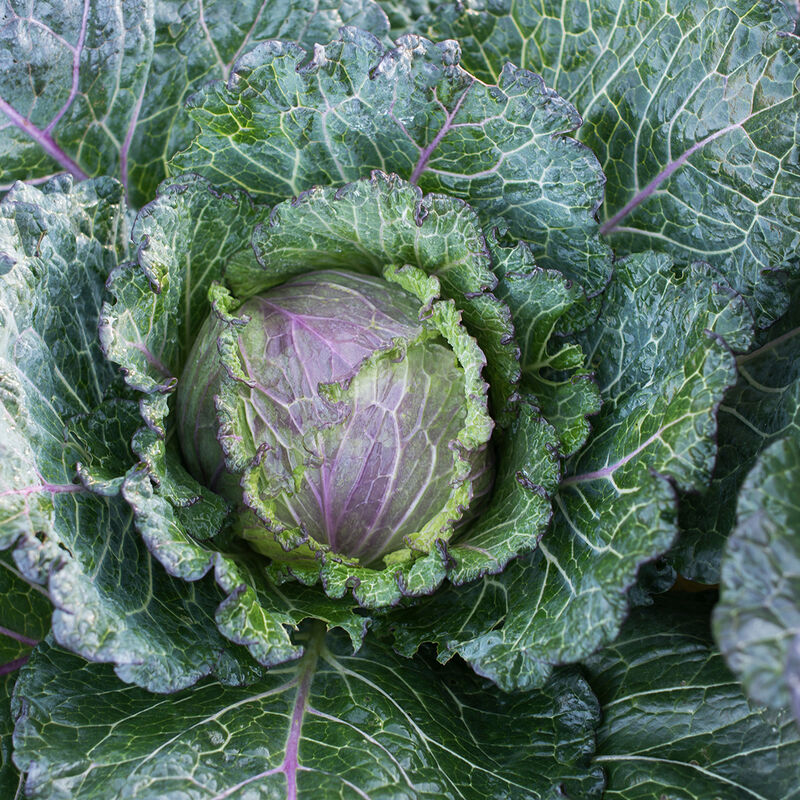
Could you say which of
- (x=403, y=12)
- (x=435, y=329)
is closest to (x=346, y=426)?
(x=435, y=329)

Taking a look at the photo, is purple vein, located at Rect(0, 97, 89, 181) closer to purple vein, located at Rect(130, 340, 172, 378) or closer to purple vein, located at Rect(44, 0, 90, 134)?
purple vein, located at Rect(44, 0, 90, 134)

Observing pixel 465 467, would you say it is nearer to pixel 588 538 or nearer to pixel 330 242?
pixel 588 538

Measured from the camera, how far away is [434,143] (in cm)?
232

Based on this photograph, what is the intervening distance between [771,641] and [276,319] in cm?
149

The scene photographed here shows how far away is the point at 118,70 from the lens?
2541 mm

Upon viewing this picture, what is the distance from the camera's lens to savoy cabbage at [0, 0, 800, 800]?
191 cm

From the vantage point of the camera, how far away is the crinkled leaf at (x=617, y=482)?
1804 millimetres

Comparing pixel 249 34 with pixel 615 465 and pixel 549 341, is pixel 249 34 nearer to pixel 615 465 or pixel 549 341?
pixel 549 341

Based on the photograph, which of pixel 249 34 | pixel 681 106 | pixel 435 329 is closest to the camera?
pixel 435 329

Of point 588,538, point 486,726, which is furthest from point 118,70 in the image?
point 486,726

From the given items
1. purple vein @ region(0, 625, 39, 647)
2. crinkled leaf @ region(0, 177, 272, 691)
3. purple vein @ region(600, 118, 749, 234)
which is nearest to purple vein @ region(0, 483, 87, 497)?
crinkled leaf @ region(0, 177, 272, 691)

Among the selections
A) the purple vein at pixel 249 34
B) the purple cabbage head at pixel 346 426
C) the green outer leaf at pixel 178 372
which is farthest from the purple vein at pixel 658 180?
the purple vein at pixel 249 34

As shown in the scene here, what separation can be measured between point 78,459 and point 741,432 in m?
1.77

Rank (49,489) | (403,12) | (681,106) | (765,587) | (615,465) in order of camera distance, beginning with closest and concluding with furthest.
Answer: (765,587) < (49,489) < (615,465) < (681,106) < (403,12)
